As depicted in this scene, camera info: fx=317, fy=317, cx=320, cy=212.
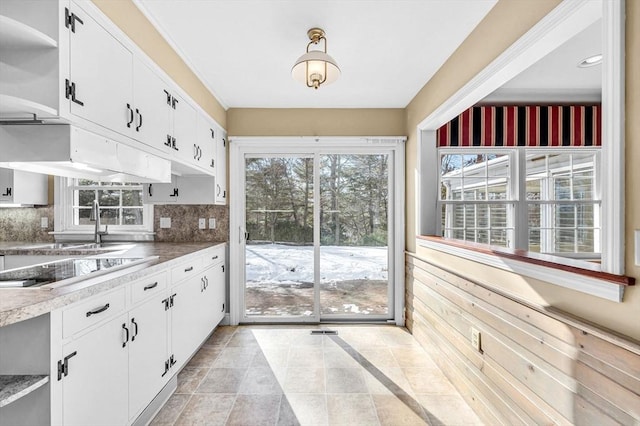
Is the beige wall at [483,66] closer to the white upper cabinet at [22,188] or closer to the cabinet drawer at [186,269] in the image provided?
the cabinet drawer at [186,269]

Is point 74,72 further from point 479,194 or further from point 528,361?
point 479,194

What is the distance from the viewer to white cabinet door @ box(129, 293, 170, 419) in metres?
1.73

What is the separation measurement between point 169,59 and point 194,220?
1.71 m

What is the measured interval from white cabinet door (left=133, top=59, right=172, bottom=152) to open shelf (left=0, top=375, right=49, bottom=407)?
132cm

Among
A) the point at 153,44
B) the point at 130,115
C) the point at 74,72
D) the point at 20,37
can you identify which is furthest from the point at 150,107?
the point at 20,37

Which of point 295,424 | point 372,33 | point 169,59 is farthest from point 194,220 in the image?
point 372,33

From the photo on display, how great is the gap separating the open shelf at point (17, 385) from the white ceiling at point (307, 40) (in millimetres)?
1981

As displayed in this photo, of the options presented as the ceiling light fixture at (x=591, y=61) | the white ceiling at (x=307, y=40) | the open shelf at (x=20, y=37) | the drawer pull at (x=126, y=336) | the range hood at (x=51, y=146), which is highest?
the ceiling light fixture at (x=591, y=61)

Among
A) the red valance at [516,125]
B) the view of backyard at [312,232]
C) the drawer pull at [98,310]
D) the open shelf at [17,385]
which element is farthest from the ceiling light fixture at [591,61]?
the open shelf at [17,385]

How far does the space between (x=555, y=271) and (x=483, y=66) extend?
1.36 meters

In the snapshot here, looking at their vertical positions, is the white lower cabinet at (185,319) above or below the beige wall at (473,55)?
below

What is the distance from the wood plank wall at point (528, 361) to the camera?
3.74 feet

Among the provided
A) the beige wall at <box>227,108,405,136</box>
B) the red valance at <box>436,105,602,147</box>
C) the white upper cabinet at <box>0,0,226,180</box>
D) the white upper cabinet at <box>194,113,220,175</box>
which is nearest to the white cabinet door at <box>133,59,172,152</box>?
the white upper cabinet at <box>0,0,226,180</box>

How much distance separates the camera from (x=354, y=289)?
3793 mm
